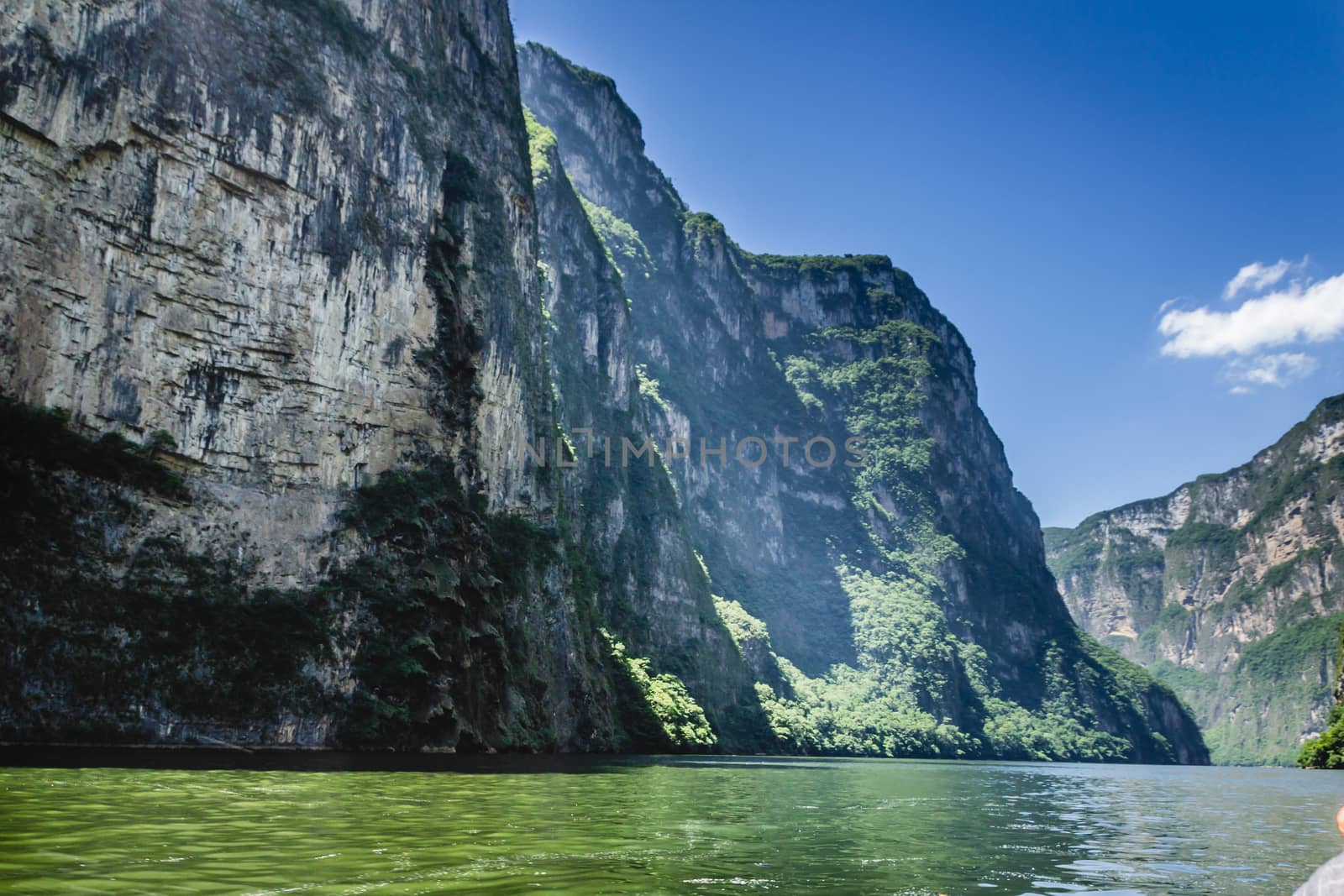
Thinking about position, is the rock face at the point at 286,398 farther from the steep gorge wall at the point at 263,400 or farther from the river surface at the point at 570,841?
the river surface at the point at 570,841

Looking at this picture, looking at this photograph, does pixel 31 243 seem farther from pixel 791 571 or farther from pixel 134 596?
pixel 791 571

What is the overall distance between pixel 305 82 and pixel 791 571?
150 meters

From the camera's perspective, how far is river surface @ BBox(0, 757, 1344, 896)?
11.7 metres

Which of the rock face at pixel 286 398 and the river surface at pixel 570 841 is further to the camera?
the rock face at pixel 286 398

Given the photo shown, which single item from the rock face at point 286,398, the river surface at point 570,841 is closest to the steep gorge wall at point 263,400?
the rock face at point 286,398

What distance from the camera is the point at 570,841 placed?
1661 centimetres

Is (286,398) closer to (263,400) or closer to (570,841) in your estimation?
(263,400)

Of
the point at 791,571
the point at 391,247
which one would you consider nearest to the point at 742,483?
the point at 791,571

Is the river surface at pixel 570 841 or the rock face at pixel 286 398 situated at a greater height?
the rock face at pixel 286 398

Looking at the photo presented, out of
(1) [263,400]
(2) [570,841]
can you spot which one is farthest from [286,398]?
(2) [570,841]

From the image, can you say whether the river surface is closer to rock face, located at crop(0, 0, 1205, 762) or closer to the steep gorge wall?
rock face, located at crop(0, 0, 1205, 762)

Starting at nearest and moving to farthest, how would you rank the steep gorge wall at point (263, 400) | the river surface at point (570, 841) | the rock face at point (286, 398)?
the river surface at point (570, 841) → the steep gorge wall at point (263, 400) → the rock face at point (286, 398)

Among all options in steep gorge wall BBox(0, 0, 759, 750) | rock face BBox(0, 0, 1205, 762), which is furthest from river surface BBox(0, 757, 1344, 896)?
steep gorge wall BBox(0, 0, 759, 750)

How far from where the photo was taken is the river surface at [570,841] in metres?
11.7
